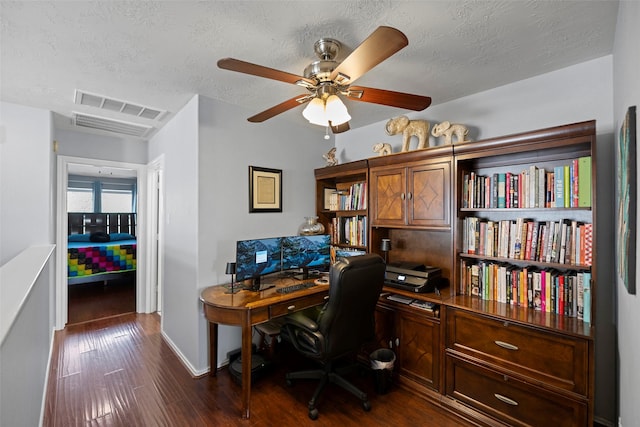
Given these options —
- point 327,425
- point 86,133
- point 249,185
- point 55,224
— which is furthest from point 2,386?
point 86,133

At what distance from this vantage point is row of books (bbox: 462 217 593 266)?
70.6 inches

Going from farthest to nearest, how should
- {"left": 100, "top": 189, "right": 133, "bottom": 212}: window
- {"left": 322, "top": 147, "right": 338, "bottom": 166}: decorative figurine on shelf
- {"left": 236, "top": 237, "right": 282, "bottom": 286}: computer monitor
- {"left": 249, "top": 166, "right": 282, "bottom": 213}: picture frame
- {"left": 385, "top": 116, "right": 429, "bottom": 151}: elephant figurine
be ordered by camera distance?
{"left": 100, "top": 189, "right": 133, "bottom": 212}: window → {"left": 322, "top": 147, "right": 338, "bottom": 166}: decorative figurine on shelf → {"left": 249, "top": 166, "right": 282, "bottom": 213}: picture frame → {"left": 385, "top": 116, "right": 429, "bottom": 151}: elephant figurine → {"left": 236, "top": 237, "right": 282, "bottom": 286}: computer monitor

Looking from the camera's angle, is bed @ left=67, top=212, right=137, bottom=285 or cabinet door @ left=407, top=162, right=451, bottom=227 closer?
cabinet door @ left=407, top=162, right=451, bottom=227

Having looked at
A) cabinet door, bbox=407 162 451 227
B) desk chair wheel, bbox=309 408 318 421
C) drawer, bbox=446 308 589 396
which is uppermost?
cabinet door, bbox=407 162 451 227

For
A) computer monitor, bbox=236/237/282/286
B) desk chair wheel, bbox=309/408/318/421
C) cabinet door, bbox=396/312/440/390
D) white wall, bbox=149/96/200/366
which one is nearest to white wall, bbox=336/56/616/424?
cabinet door, bbox=396/312/440/390

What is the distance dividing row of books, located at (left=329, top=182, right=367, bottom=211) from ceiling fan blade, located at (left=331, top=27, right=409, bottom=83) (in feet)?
5.16

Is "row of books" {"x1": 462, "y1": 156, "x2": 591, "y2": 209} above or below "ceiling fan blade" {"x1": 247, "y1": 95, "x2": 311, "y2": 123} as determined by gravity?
below

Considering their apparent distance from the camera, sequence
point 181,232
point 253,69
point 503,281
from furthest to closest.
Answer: point 181,232, point 503,281, point 253,69

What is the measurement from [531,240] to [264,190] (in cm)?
225

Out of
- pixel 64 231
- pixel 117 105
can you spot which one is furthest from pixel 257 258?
pixel 64 231

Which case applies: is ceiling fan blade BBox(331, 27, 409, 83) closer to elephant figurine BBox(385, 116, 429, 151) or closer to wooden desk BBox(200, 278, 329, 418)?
elephant figurine BBox(385, 116, 429, 151)

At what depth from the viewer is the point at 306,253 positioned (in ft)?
8.95

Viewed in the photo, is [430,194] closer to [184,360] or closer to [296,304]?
[296,304]

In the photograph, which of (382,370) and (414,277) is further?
(414,277)
